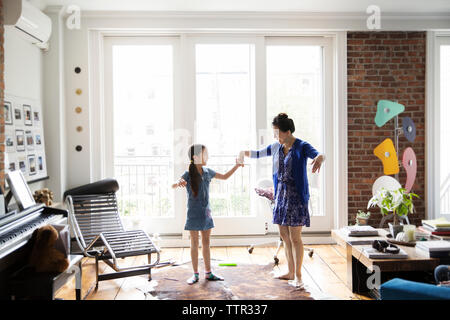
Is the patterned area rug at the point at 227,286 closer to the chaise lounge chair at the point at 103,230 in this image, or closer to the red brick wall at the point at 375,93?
the chaise lounge chair at the point at 103,230

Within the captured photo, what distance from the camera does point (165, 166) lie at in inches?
175

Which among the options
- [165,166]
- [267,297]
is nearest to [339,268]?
[267,297]

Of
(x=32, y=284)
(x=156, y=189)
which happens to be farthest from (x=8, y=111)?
(x=156, y=189)

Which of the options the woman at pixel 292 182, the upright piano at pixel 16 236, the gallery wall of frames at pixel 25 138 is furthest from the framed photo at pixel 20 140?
the woman at pixel 292 182

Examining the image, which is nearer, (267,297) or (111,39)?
(267,297)

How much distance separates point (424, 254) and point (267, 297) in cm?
112

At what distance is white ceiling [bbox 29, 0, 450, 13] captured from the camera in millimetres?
3828

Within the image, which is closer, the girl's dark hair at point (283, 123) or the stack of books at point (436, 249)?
the stack of books at point (436, 249)

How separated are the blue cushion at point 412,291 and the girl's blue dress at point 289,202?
1383mm

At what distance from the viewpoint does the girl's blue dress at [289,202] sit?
2898mm

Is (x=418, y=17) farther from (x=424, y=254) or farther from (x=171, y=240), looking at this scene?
(x=171, y=240)

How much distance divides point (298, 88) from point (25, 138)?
9.45ft

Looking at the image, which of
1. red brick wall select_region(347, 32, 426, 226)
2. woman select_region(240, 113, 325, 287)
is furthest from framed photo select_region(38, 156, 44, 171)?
red brick wall select_region(347, 32, 426, 226)

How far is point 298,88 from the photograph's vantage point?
4.47 metres
